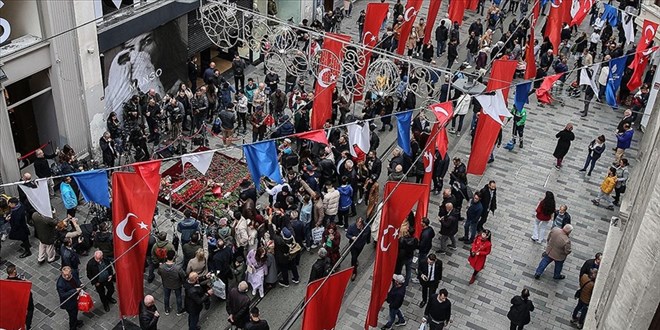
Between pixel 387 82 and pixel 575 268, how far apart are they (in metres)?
6.86

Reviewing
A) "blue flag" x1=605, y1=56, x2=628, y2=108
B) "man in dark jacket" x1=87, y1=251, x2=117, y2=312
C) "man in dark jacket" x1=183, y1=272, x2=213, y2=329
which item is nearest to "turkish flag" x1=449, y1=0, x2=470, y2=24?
"blue flag" x1=605, y1=56, x2=628, y2=108

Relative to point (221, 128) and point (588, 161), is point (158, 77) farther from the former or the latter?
point (588, 161)

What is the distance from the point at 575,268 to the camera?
17.8m

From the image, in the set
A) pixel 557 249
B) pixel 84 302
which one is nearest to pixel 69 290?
pixel 84 302

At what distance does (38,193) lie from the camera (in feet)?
44.8

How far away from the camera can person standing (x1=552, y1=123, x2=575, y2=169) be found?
69.1ft

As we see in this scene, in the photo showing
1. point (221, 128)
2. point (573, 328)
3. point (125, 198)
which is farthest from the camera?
point (221, 128)

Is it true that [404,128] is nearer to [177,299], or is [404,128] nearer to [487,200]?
[487,200]

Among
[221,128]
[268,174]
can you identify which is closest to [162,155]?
[221,128]

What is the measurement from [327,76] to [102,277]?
891cm

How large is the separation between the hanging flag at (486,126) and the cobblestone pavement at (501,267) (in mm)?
2109

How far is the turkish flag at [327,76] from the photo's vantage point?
19.1 meters

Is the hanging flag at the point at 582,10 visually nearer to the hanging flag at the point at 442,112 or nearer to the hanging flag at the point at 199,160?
the hanging flag at the point at 442,112

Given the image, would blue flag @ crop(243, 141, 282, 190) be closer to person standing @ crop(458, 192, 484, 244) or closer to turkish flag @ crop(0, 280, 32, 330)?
turkish flag @ crop(0, 280, 32, 330)
